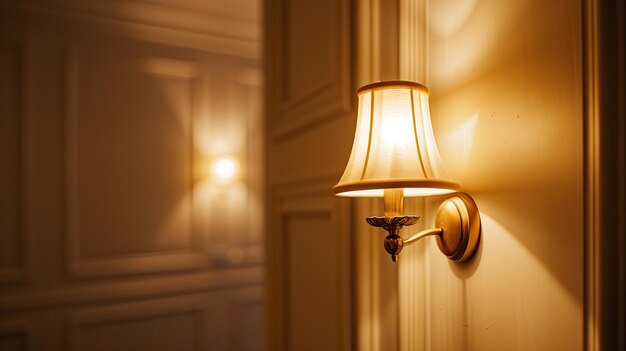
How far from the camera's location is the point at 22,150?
179 cm

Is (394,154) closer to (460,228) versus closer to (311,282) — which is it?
(460,228)

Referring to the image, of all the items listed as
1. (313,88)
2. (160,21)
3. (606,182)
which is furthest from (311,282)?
(160,21)

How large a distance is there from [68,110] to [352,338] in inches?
62.8

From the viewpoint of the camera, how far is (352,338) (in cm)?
81

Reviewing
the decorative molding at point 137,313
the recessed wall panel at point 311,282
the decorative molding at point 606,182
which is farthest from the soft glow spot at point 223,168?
the decorative molding at point 606,182

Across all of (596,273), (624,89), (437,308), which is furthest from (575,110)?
(437,308)

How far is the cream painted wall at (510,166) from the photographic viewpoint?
19.6 inches

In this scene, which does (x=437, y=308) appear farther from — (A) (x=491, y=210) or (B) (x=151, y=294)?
(B) (x=151, y=294)

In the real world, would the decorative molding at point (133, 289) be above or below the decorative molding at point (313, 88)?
below

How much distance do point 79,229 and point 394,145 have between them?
67.6 inches

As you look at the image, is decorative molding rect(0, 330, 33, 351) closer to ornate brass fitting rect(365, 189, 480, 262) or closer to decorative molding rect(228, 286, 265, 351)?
decorative molding rect(228, 286, 265, 351)

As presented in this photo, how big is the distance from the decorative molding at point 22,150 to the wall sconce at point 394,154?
5.46ft

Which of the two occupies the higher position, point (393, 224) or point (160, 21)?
point (160, 21)

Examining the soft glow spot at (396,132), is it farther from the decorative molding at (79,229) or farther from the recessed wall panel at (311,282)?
the decorative molding at (79,229)
